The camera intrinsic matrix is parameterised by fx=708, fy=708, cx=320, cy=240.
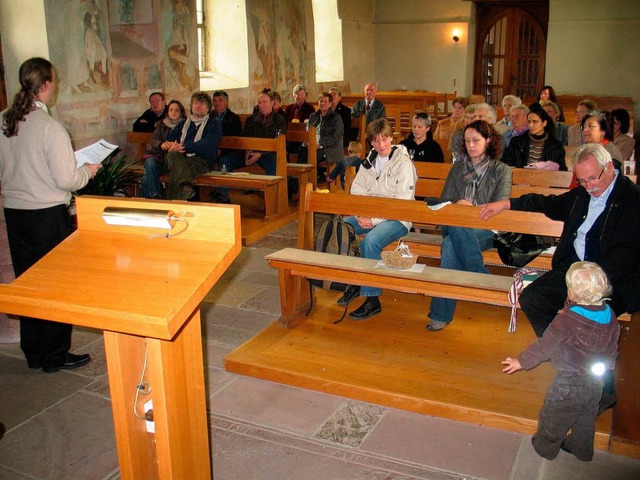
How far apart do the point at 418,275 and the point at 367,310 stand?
0.76m

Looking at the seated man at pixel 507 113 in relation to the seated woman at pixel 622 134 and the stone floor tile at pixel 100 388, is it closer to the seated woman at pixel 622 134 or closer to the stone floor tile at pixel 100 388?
the seated woman at pixel 622 134

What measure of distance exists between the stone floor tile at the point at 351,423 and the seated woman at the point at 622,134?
15.5 feet

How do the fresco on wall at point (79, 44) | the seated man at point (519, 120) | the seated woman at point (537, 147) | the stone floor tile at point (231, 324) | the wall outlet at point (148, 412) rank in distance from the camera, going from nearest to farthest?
the wall outlet at point (148, 412)
the stone floor tile at point (231, 324)
the seated woman at point (537, 147)
the seated man at point (519, 120)
the fresco on wall at point (79, 44)

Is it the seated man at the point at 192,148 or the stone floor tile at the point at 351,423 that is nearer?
the stone floor tile at the point at 351,423

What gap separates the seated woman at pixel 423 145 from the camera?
21.7ft

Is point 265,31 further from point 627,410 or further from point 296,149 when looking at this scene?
point 627,410

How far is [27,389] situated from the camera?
3.97 metres

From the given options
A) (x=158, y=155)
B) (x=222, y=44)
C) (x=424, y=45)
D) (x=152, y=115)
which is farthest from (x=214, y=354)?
(x=424, y=45)

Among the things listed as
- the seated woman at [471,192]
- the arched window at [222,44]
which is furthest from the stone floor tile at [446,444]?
the arched window at [222,44]

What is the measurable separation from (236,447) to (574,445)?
5.10 feet

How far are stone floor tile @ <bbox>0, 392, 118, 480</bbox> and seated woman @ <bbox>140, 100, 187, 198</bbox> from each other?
4.33 metres

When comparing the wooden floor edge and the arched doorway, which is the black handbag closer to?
the wooden floor edge

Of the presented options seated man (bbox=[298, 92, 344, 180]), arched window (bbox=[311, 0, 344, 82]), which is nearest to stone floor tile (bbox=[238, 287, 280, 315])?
seated man (bbox=[298, 92, 344, 180])

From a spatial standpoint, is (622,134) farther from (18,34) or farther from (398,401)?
(18,34)
